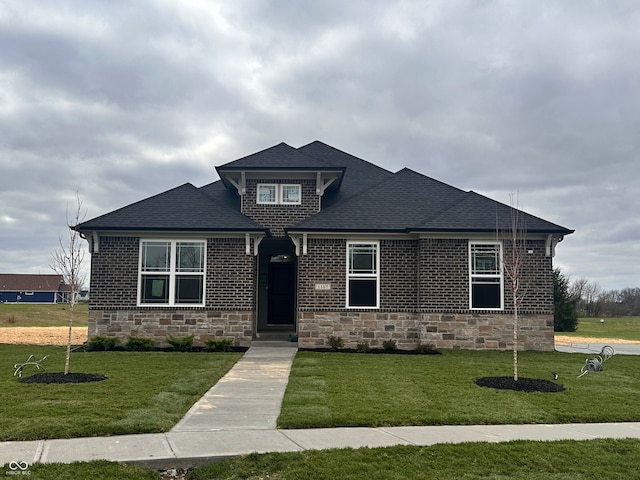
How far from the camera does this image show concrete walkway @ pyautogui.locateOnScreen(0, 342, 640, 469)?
5.60m

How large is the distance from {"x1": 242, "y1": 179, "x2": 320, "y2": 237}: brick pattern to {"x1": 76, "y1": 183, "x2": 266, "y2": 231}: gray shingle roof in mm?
652

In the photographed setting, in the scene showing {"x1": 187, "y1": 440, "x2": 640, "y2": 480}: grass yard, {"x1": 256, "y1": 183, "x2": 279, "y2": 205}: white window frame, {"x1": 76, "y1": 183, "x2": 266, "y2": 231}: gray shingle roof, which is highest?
{"x1": 256, "y1": 183, "x2": 279, "y2": 205}: white window frame

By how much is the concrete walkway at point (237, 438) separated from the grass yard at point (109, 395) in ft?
0.92

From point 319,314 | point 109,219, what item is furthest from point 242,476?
point 109,219

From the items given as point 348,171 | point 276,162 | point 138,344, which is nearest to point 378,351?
point 138,344

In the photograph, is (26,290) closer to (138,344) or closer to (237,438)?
(138,344)

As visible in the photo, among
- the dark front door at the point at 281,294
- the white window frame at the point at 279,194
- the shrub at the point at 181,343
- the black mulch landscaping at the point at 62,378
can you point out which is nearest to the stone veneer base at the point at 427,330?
the shrub at the point at 181,343

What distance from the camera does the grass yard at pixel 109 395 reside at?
661 centimetres

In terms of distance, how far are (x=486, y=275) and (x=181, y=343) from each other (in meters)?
8.67

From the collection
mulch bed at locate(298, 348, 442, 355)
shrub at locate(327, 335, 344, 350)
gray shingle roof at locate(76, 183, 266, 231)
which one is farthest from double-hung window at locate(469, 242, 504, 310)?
gray shingle roof at locate(76, 183, 266, 231)

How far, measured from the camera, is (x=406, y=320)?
51.7 ft

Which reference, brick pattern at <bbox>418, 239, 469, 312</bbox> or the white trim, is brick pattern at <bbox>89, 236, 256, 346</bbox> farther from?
the white trim

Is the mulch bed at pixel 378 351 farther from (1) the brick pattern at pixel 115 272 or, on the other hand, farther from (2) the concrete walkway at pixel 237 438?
(2) the concrete walkway at pixel 237 438

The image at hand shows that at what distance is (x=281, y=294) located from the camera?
66.9ft
